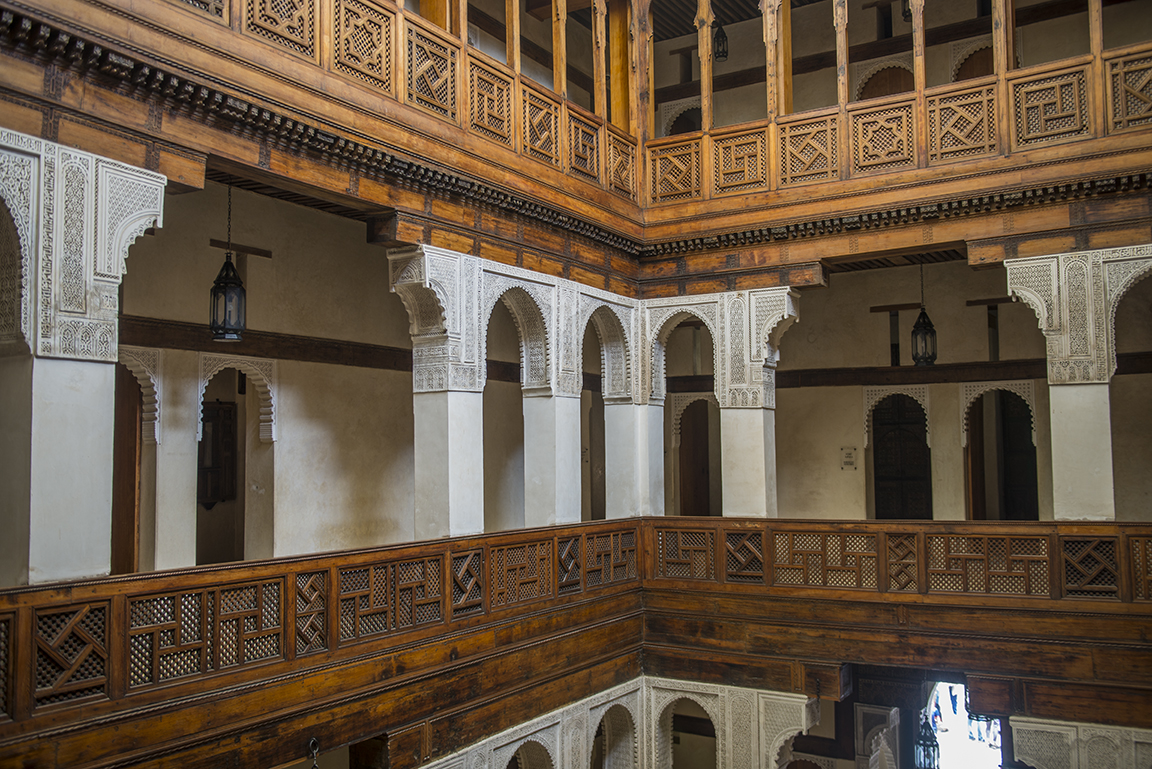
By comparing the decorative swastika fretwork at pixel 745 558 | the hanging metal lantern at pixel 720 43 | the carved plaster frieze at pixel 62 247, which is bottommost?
the decorative swastika fretwork at pixel 745 558

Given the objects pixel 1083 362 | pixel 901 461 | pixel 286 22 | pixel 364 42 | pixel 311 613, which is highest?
pixel 364 42

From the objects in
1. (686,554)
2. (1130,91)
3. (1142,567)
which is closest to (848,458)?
(686,554)

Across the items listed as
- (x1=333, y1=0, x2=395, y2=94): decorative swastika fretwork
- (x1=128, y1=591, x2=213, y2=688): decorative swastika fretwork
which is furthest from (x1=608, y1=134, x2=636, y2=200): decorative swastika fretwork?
(x1=128, y1=591, x2=213, y2=688): decorative swastika fretwork

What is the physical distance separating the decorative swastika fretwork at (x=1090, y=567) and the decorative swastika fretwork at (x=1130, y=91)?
356 cm

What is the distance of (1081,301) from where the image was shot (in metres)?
8.32

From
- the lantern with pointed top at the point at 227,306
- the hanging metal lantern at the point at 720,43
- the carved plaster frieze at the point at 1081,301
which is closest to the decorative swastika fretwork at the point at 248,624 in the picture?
the lantern with pointed top at the point at 227,306

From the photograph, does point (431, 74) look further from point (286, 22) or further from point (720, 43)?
point (720, 43)

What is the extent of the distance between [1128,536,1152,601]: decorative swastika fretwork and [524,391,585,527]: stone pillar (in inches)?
184

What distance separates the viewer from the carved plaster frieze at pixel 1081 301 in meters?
8.17

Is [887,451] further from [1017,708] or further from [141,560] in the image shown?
[141,560]

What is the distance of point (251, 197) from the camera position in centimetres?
872

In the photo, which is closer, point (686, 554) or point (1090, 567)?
point (1090, 567)

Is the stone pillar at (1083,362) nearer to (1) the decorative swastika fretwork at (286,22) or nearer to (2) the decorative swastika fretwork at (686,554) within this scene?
(2) the decorative swastika fretwork at (686,554)

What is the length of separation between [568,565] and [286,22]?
16.0ft
